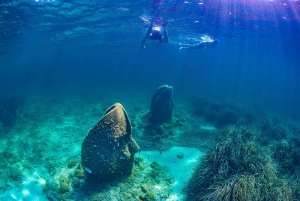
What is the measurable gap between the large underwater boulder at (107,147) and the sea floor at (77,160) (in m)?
0.66

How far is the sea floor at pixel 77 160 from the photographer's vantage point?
7.76 metres

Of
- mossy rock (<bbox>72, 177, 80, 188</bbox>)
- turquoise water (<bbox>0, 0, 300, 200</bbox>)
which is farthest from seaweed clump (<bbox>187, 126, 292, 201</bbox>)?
mossy rock (<bbox>72, 177, 80, 188</bbox>)

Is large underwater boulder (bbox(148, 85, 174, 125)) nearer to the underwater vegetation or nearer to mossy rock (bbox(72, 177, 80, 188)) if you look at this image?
mossy rock (bbox(72, 177, 80, 188))

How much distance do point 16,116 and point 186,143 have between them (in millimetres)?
16890

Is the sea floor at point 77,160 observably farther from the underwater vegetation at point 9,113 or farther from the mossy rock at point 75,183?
the underwater vegetation at point 9,113

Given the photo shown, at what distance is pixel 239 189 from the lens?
5754 mm

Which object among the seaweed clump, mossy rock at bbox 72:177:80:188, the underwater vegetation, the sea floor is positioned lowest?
the underwater vegetation

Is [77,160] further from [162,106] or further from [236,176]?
[236,176]

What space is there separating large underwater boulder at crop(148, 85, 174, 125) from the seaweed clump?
6895 mm

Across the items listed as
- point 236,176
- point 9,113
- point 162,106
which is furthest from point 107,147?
point 9,113

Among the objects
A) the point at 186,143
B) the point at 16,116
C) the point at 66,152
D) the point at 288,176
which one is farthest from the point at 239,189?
the point at 16,116

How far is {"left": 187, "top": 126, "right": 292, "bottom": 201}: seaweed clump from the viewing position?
5789mm

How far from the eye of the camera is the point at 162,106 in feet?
48.2

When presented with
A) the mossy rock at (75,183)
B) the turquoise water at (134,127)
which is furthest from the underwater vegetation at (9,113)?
the mossy rock at (75,183)
